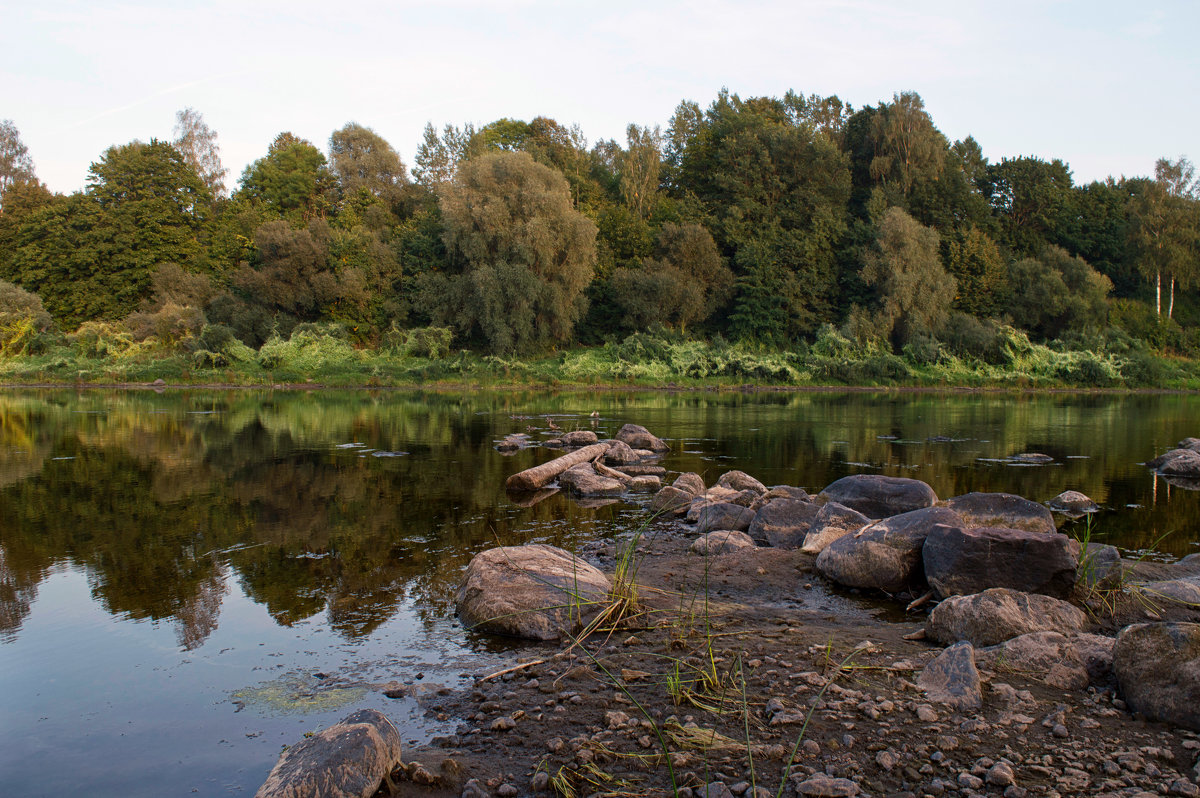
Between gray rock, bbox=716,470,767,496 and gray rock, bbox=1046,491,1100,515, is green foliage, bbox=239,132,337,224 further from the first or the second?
gray rock, bbox=1046,491,1100,515

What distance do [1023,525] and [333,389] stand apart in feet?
113

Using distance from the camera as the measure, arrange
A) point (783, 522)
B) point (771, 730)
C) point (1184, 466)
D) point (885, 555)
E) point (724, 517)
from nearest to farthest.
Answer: point (771, 730), point (885, 555), point (783, 522), point (724, 517), point (1184, 466)

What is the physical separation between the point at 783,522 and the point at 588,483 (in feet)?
12.6

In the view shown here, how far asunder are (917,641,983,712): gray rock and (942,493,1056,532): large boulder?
341cm

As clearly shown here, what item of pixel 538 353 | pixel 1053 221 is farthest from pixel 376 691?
pixel 1053 221

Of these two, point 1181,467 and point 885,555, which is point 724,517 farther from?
point 1181,467

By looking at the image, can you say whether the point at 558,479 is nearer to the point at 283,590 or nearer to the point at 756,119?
the point at 283,590

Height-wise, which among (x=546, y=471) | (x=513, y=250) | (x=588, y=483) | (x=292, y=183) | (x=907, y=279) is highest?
(x=292, y=183)

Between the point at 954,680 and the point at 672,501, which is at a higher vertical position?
the point at 954,680

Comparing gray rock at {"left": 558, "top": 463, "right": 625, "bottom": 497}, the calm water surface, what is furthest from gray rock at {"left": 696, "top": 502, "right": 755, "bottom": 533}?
gray rock at {"left": 558, "top": 463, "right": 625, "bottom": 497}

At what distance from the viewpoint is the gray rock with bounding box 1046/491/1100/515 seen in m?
10.7

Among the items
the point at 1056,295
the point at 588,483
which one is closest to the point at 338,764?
the point at 588,483

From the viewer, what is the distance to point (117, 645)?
555cm

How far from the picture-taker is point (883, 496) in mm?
9133
